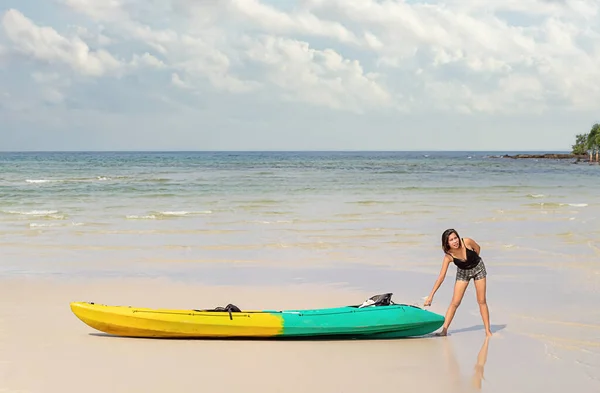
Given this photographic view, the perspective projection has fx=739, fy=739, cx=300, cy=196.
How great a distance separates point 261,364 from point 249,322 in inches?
31.6

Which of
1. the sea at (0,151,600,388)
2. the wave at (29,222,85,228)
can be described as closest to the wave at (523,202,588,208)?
the sea at (0,151,600,388)

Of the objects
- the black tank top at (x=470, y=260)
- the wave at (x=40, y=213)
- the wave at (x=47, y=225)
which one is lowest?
the wave at (x=40, y=213)

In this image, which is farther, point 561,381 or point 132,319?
point 132,319

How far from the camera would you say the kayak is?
828cm

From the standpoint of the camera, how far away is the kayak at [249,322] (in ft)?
27.2

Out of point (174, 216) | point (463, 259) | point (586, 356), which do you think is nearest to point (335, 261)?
point (463, 259)

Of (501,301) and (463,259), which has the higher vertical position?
(463,259)

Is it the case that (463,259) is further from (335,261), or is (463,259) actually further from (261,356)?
(335,261)

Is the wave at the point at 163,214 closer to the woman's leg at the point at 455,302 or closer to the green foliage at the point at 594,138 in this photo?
the woman's leg at the point at 455,302

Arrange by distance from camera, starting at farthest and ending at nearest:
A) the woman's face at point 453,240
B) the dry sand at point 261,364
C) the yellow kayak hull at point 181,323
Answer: the woman's face at point 453,240 → the yellow kayak hull at point 181,323 → the dry sand at point 261,364

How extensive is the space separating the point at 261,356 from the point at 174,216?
644 inches

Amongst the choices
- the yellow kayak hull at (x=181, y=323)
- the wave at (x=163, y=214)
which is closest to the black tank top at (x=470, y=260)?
the yellow kayak hull at (x=181, y=323)

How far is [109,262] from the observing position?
14.4 m

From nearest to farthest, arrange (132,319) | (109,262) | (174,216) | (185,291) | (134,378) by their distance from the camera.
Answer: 1. (134,378)
2. (132,319)
3. (185,291)
4. (109,262)
5. (174,216)
